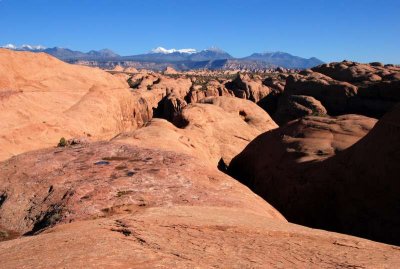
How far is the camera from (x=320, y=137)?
67.2 ft

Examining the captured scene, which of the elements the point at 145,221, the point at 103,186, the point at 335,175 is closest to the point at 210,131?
the point at 335,175

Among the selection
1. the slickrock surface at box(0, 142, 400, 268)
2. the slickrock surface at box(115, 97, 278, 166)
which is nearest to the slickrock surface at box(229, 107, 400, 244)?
the slickrock surface at box(0, 142, 400, 268)

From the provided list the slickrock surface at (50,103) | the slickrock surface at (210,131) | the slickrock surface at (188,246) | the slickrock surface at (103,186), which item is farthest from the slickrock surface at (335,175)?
the slickrock surface at (50,103)

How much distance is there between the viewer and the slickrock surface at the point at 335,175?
14492 mm

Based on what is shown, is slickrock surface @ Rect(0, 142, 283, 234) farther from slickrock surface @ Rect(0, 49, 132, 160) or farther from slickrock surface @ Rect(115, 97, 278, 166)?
slickrock surface @ Rect(0, 49, 132, 160)

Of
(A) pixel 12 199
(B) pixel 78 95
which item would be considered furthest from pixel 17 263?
(B) pixel 78 95

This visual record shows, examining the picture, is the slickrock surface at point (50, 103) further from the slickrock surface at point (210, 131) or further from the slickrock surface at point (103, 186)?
the slickrock surface at point (103, 186)

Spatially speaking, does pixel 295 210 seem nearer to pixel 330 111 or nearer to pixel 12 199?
pixel 12 199

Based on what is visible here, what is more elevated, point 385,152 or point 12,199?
point 385,152

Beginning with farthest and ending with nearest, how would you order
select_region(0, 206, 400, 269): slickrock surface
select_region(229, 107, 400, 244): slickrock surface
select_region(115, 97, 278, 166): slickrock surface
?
select_region(115, 97, 278, 166): slickrock surface → select_region(229, 107, 400, 244): slickrock surface → select_region(0, 206, 400, 269): slickrock surface

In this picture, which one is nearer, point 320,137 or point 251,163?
point 320,137

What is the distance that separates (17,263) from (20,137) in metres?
17.2

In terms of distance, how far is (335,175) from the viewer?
1670 centimetres

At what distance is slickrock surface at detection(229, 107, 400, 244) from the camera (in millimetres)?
14492
